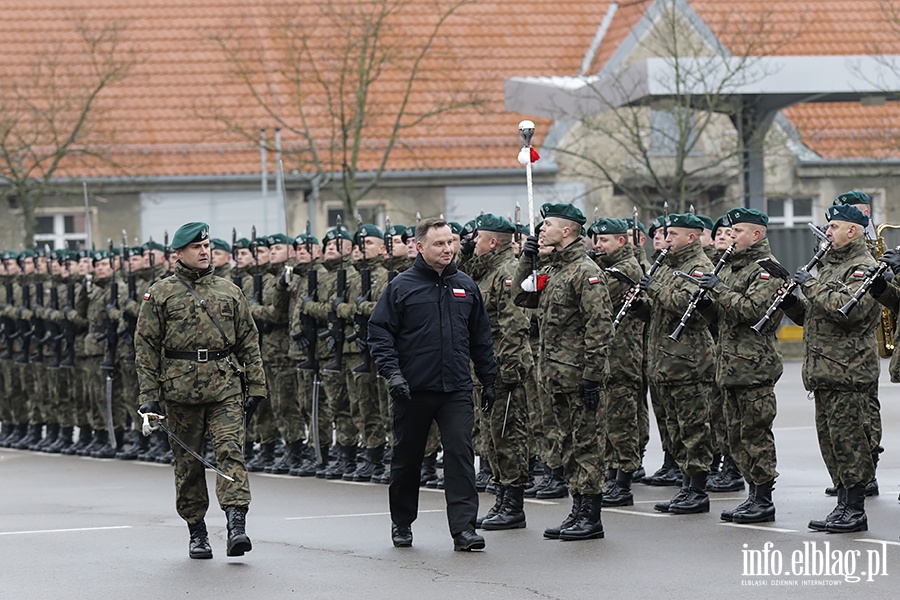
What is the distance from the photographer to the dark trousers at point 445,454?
1097 centimetres

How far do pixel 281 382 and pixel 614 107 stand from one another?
13.9 m

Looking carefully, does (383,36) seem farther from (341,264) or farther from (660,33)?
(341,264)

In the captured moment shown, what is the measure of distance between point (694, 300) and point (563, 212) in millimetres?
1459

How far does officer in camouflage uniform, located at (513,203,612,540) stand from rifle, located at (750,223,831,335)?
1103 mm

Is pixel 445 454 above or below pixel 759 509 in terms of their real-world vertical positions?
above

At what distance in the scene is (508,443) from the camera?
1211 cm

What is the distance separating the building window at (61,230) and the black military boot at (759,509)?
25.2 metres

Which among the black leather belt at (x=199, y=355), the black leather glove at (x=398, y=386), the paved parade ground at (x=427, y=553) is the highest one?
the black leather belt at (x=199, y=355)

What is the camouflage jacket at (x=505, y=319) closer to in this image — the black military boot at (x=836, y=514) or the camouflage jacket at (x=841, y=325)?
the camouflage jacket at (x=841, y=325)

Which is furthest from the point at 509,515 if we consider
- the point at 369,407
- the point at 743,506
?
the point at 369,407

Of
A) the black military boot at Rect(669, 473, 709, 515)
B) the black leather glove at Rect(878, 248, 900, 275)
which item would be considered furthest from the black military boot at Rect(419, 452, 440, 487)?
the black leather glove at Rect(878, 248, 900, 275)

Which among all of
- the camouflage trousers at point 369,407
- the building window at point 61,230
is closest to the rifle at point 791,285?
the camouflage trousers at point 369,407

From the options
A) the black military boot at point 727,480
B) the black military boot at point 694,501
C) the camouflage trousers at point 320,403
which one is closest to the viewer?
the black military boot at point 694,501

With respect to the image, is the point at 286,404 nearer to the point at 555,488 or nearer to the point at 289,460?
the point at 289,460
